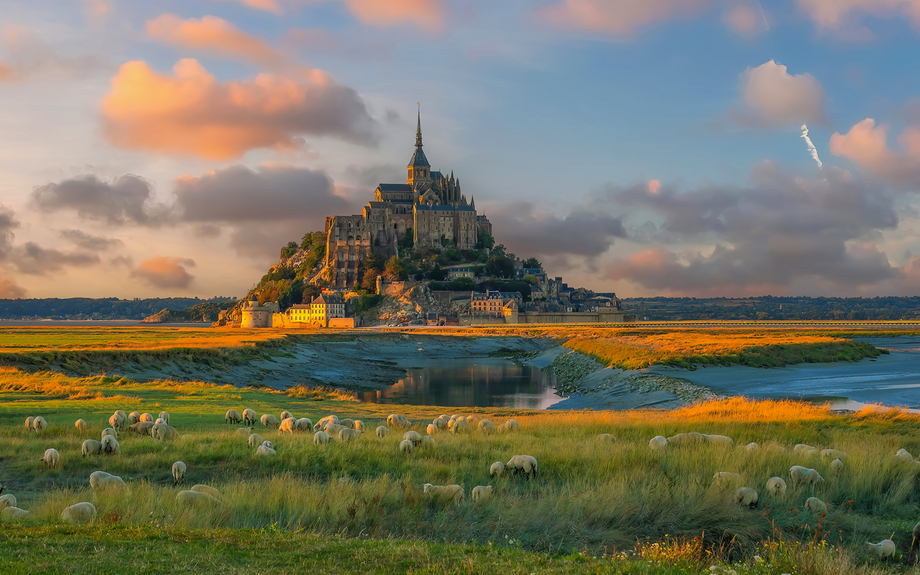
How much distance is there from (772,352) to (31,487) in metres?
40.9

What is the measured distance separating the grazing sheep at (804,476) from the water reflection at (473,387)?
20.5 meters

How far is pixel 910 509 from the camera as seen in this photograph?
9.33m

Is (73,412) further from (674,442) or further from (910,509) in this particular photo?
(910,509)

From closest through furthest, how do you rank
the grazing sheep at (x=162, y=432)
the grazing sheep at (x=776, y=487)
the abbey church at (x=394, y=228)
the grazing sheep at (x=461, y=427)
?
the grazing sheep at (x=776, y=487)
the grazing sheep at (x=162, y=432)
the grazing sheep at (x=461, y=427)
the abbey church at (x=394, y=228)

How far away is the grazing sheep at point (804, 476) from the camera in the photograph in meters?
9.81

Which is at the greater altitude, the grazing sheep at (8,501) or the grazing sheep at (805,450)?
the grazing sheep at (8,501)

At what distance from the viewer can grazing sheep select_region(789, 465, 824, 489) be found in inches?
386

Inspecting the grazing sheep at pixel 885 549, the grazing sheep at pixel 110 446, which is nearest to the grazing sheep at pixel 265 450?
the grazing sheep at pixel 110 446

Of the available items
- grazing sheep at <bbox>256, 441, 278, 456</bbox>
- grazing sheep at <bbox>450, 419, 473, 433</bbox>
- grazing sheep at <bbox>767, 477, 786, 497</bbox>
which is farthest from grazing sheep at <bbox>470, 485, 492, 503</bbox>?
grazing sheep at <bbox>450, 419, 473, 433</bbox>

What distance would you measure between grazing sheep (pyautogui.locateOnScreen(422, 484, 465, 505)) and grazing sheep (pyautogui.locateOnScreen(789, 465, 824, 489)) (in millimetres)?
4922

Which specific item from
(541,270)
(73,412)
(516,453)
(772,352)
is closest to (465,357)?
(772,352)

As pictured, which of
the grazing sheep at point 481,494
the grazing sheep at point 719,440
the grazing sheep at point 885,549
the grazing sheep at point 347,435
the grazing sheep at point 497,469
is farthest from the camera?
the grazing sheep at point 347,435

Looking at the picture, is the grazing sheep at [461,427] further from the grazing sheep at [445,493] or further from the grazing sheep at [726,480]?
the grazing sheep at [726,480]

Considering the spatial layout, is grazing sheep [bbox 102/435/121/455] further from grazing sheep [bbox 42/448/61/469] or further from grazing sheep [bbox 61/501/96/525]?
grazing sheep [bbox 61/501/96/525]
